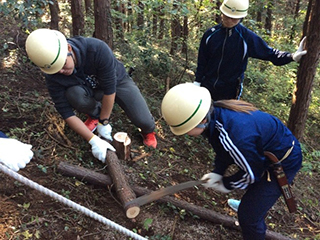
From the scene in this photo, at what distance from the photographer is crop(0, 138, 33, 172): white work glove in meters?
2.19

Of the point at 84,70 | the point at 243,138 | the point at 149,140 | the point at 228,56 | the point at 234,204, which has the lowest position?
the point at 234,204

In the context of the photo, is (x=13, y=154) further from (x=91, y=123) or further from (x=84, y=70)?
(x=91, y=123)

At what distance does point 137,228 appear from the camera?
282cm

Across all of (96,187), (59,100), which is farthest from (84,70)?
(96,187)

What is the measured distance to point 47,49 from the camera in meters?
2.88

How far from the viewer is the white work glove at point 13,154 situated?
7.18 ft

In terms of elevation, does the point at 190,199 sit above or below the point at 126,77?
below

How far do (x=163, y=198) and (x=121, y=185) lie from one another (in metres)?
0.54

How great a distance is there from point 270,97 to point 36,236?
7.50 metres

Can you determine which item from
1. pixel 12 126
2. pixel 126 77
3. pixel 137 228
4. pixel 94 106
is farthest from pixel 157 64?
pixel 137 228

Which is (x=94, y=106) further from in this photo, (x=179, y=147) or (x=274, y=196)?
(x=274, y=196)

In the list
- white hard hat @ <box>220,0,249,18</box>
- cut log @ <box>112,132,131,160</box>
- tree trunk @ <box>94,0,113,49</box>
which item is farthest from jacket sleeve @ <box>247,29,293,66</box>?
tree trunk @ <box>94,0,113,49</box>

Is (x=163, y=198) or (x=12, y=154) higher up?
(x=12, y=154)

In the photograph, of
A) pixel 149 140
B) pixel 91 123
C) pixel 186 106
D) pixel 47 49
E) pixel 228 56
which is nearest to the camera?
pixel 186 106
